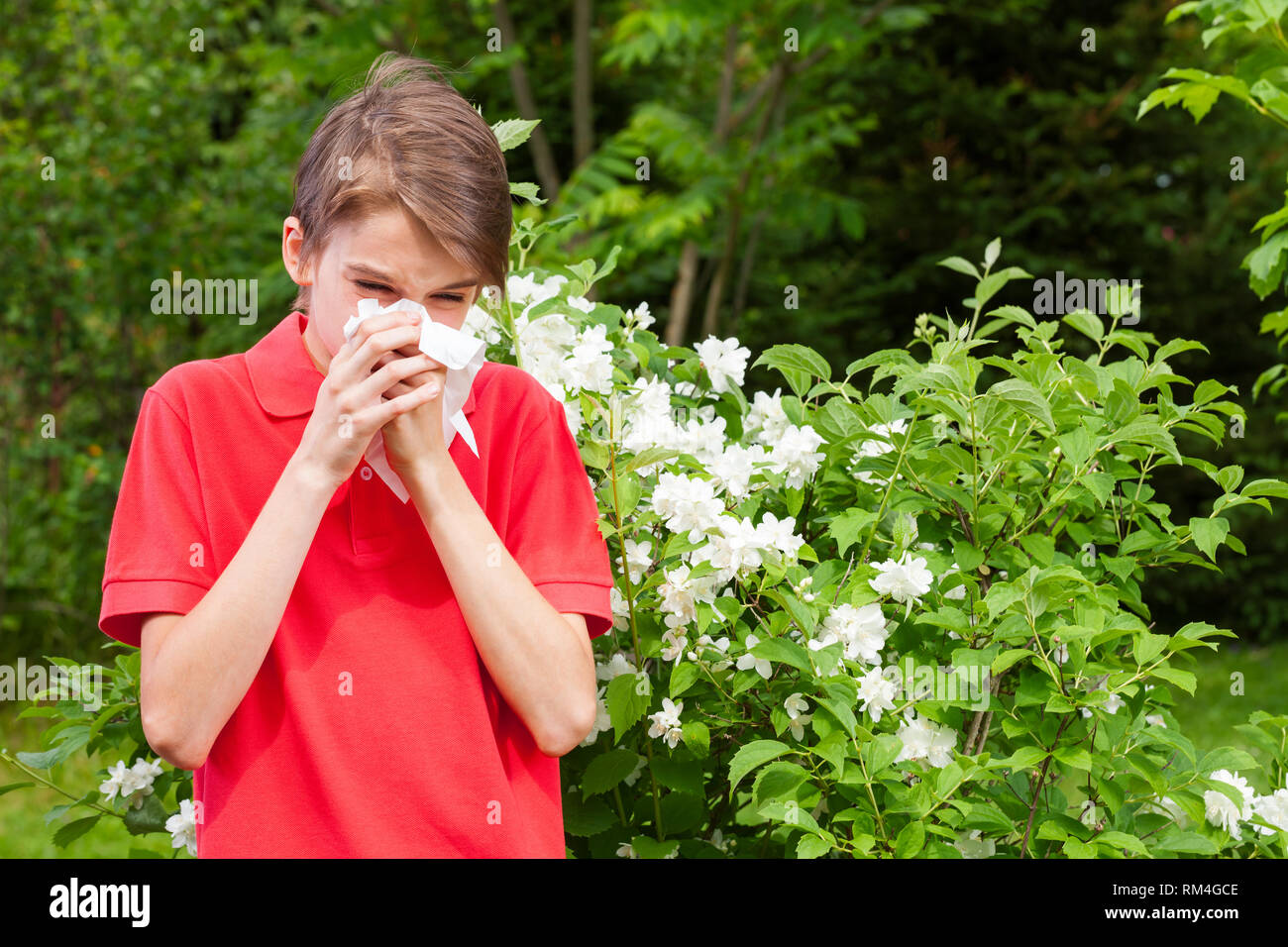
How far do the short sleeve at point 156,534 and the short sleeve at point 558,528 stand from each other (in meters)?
0.40

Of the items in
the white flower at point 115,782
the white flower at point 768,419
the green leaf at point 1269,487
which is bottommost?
the white flower at point 115,782

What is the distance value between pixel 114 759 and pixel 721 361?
Answer: 143cm

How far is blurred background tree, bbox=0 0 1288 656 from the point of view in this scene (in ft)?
20.8

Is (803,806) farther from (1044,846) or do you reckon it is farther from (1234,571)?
(1234,571)

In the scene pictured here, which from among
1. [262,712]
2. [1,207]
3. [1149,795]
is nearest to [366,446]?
[262,712]

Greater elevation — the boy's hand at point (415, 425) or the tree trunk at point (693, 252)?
the tree trunk at point (693, 252)

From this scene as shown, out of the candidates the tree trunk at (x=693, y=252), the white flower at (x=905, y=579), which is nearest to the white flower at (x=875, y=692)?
the white flower at (x=905, y=579)

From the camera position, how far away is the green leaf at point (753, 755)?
1.61m

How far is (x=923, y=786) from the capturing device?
167 cm

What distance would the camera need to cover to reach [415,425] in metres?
1.44

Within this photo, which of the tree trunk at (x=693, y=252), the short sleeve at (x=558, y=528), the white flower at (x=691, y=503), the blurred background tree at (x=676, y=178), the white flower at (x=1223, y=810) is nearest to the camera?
the short sleeve at (x=558, y=528)

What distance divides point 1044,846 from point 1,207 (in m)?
6.05

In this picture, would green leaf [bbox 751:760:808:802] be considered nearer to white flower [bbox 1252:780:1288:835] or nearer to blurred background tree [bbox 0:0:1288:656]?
white flower [bbox 1252:780:1288:835]

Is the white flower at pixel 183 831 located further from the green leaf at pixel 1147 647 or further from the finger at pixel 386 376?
the green leaf at pixel 1147 647
